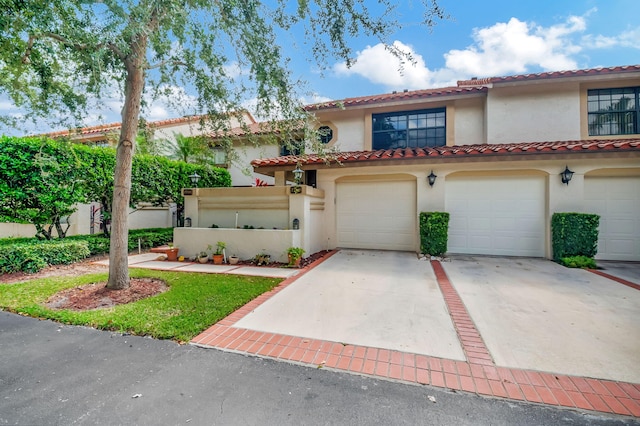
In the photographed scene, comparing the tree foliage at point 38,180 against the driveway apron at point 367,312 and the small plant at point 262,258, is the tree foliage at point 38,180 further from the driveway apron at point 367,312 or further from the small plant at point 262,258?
the driveway apron at point 367,312

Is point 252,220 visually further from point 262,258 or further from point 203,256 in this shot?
point 203,256

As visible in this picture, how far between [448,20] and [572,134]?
956cm

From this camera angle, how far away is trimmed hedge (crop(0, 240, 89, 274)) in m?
6.90

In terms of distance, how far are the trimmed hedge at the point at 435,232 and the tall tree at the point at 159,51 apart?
5427mm

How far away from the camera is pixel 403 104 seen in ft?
37.9

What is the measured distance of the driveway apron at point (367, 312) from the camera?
3.63 m

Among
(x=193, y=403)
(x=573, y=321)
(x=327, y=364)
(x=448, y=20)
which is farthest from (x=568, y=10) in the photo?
(x=193, y=403)

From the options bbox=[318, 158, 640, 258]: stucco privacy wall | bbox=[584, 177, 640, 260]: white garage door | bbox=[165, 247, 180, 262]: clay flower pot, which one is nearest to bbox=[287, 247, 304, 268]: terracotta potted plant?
bbox=[318, 158, 640, 258]: stucco privacy wall

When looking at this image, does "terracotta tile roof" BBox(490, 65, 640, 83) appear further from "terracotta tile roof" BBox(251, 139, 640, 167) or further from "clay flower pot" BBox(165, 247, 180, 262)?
"clay flower pot" BBox(165, 247, 180, 262)

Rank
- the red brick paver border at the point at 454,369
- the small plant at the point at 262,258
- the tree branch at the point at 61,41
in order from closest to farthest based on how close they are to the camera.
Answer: the red brick paver border at the point at 454,369 < the tree branch at the point at 61,41 < the small plant at the point at 262,258

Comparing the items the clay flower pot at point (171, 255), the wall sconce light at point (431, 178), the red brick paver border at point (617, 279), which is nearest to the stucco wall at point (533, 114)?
the wall sconce light at point (431, 178)

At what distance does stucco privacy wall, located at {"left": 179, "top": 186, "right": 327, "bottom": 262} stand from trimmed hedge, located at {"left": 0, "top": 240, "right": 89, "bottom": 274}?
2921 millimetres

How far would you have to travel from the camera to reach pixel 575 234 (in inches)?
319

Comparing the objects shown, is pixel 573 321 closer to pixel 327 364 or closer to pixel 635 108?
pixel 327 364
